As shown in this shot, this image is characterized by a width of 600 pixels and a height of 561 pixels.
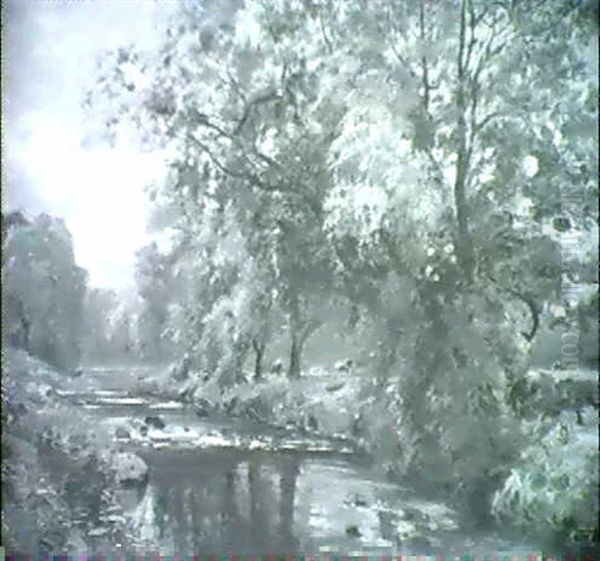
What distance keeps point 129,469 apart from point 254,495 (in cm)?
47

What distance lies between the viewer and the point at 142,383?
11.0 ft

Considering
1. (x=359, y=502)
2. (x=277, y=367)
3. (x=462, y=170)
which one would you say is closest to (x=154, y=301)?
(x=277, y=367)

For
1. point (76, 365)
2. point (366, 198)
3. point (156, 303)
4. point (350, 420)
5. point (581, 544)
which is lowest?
point (581, 544)

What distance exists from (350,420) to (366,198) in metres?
0.86

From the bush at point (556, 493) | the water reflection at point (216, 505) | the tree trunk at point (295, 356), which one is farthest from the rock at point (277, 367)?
the bush at point (556, 493)

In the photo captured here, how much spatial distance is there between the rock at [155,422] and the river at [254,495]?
11 millimetres

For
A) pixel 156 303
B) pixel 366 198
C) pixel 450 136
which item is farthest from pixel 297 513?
pixel 450 136

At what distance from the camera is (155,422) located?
132 inches

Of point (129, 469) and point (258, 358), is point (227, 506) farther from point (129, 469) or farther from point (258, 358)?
point (258, 358)

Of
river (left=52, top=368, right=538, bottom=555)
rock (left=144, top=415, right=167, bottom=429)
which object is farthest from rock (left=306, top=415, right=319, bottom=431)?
rock (left=144, top=415, right=167, bottom=429)

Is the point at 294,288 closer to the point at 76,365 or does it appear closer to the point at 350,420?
the point at 350,420

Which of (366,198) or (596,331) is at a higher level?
(366,198)

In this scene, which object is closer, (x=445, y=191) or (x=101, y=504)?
(x=101, y=504)

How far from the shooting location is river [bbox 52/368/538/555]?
3164mm
